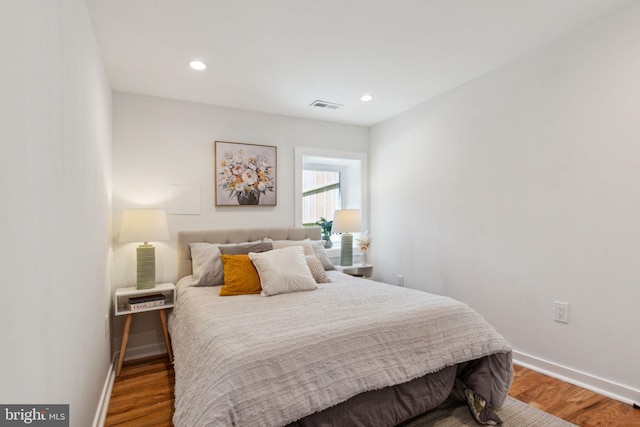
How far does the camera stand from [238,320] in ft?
6.16

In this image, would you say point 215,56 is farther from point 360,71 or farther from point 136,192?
point 136,192

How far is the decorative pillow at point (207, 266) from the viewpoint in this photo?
9.39 feet

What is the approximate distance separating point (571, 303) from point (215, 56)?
10.6 ft

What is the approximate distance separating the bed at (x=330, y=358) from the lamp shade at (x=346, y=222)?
55.2 inches

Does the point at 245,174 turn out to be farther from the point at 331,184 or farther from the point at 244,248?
the point at 331,184

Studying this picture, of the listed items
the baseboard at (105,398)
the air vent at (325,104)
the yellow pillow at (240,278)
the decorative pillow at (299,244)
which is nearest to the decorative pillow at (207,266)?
the yellow pillow at (240,278)

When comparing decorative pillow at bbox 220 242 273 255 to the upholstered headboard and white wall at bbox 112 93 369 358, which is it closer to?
the upholstered headboard

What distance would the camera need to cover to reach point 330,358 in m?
1.58

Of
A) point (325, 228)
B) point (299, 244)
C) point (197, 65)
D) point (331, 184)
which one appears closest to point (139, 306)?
point (299, 244)

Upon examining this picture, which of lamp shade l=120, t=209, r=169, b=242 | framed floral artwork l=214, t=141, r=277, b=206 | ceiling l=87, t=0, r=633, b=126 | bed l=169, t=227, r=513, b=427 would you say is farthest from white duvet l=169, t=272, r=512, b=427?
ceiling l=87, t=0, r=633, b=126

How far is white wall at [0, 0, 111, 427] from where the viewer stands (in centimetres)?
79

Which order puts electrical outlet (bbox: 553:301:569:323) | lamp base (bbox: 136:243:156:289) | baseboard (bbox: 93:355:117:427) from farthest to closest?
lamp base (bbox: 136:243:156:289), electrical outlet (bbox: 553:301:569:323), baseboard (bbox: 93:355:117:427)

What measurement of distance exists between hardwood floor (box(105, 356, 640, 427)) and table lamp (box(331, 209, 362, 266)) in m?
1.98

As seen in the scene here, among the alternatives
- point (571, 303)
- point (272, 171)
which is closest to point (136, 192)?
point (272, 171)
